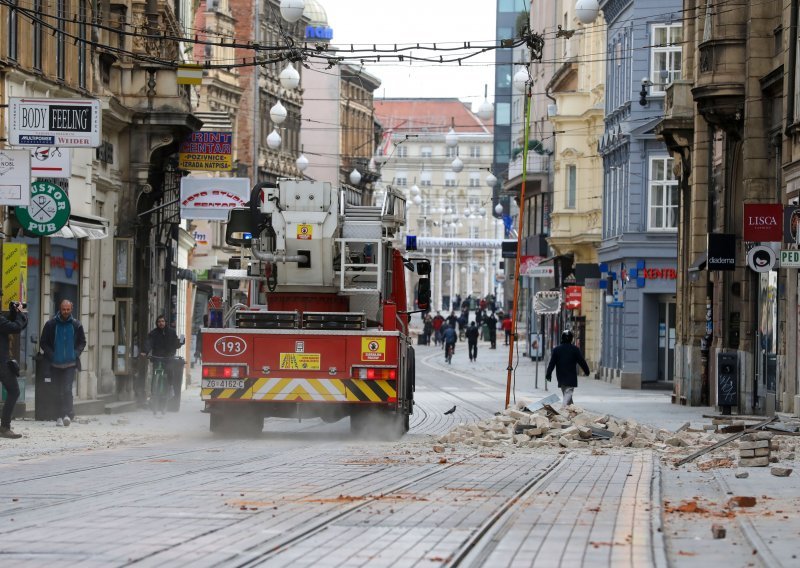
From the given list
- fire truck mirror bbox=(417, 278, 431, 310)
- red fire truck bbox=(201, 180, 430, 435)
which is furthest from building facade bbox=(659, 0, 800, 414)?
red fire truck bbox=(201, 180, 430, 435)

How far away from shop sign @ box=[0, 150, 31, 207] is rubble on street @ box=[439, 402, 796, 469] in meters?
6.36

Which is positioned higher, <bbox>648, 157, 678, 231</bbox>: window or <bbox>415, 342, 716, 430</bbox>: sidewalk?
<bbox>648, 157, 678, 231</bbox>: window

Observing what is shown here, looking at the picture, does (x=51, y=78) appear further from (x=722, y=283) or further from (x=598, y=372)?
(x=598, y=372)

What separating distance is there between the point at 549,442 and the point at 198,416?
971cm

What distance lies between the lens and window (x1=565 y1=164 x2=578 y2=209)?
6381 centimetres

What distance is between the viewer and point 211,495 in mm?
14133

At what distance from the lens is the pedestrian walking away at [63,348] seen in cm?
2559

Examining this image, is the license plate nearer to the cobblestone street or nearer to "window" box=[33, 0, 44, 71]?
the cobblestone street

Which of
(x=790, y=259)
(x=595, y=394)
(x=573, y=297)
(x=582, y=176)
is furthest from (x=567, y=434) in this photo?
(x=582, y=176)

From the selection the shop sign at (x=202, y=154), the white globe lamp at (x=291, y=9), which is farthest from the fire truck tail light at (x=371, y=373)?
the shop sign at (x=202, y=154)

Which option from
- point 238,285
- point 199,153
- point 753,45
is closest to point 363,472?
point 238,285

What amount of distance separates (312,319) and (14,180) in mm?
4334

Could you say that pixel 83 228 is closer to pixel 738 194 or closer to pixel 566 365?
pixel 566 365

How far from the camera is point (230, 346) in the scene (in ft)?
76.0
